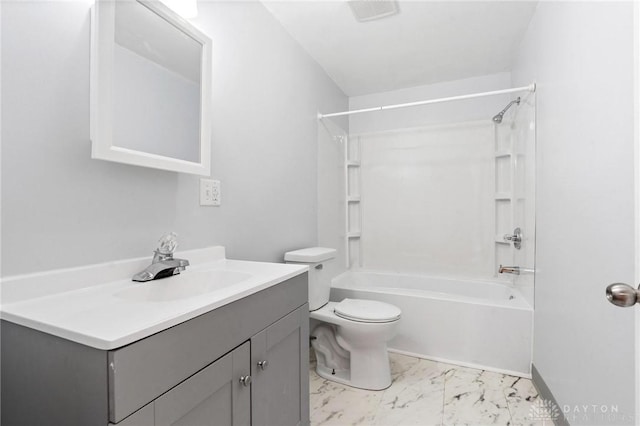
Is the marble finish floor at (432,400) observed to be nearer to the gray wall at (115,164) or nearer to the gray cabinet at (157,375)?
the gray cabinet at (157,375)

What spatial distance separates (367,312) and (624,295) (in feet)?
4.70

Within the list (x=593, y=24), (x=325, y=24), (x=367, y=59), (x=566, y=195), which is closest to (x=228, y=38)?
(x=325, y=24)

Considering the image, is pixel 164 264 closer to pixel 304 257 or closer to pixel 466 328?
pixel 304 257

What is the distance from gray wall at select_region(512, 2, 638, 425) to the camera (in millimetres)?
984

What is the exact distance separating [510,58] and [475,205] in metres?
1.21

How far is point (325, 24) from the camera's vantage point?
6.54 feet

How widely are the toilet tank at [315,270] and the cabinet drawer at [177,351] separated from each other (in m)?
0.83

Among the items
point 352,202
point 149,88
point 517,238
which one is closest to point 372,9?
point 149,88

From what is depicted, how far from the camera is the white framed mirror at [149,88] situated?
934 mm

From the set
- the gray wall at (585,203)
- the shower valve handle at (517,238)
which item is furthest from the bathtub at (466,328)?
the shower valve handle at (517,238)

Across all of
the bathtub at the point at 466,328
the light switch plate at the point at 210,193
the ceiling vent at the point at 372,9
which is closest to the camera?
the light switch plate at the point at 210,193

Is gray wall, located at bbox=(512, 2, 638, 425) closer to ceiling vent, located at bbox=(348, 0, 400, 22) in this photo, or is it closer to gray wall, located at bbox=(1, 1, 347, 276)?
ceiling vent, located at bbox=(348, 0, 400, 22)

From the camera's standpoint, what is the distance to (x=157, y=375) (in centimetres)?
66

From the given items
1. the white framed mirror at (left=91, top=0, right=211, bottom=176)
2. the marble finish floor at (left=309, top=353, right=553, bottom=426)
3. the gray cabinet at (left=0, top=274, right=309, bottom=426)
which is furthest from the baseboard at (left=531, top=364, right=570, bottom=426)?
the white framed mirror at (left=91, top=0, right=211, bottom=176)
